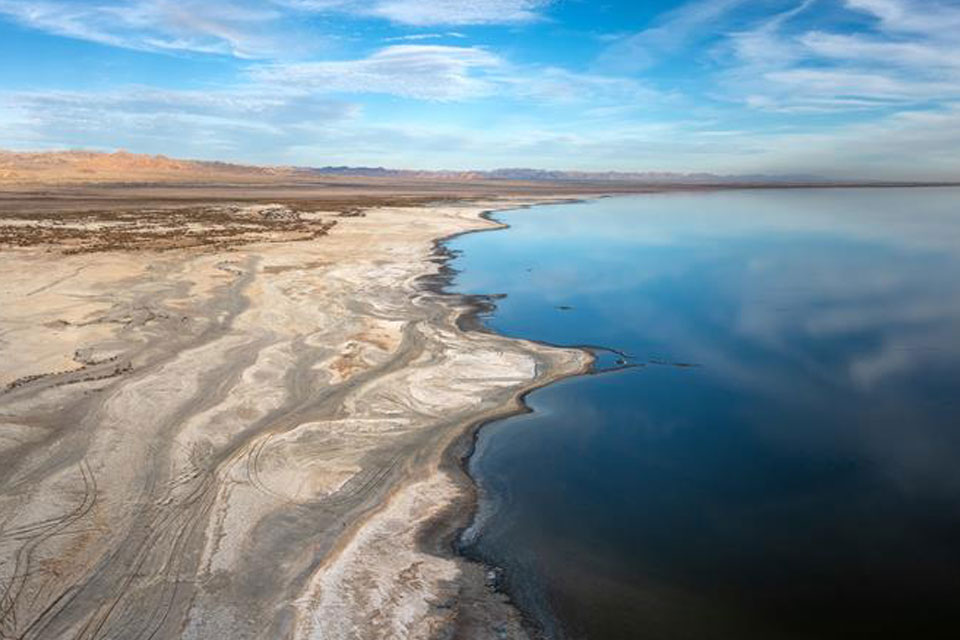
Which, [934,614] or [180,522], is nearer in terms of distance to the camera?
[934,614]

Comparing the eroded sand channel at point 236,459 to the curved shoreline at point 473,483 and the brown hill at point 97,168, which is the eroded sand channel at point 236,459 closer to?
the curved shoreline at point 473,483

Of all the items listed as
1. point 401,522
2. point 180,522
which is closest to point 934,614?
point 401,522

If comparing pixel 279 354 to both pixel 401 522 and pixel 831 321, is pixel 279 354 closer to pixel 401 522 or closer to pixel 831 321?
pixel 401 522

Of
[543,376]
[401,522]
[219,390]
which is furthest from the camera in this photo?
[543,376]

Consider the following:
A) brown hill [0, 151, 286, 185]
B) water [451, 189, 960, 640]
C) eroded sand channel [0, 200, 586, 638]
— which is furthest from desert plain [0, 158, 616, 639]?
brown hill [0, 151, 286, 185]

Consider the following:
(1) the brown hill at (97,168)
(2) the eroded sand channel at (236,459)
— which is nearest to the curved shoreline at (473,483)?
(2) the eroded sand channel at (236,459)

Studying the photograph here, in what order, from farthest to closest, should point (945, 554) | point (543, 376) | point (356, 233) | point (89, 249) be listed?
point (356, 233)
point (89, 249)
point (543, 376)
point (945, 554)

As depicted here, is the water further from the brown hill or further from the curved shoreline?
the brown hill
